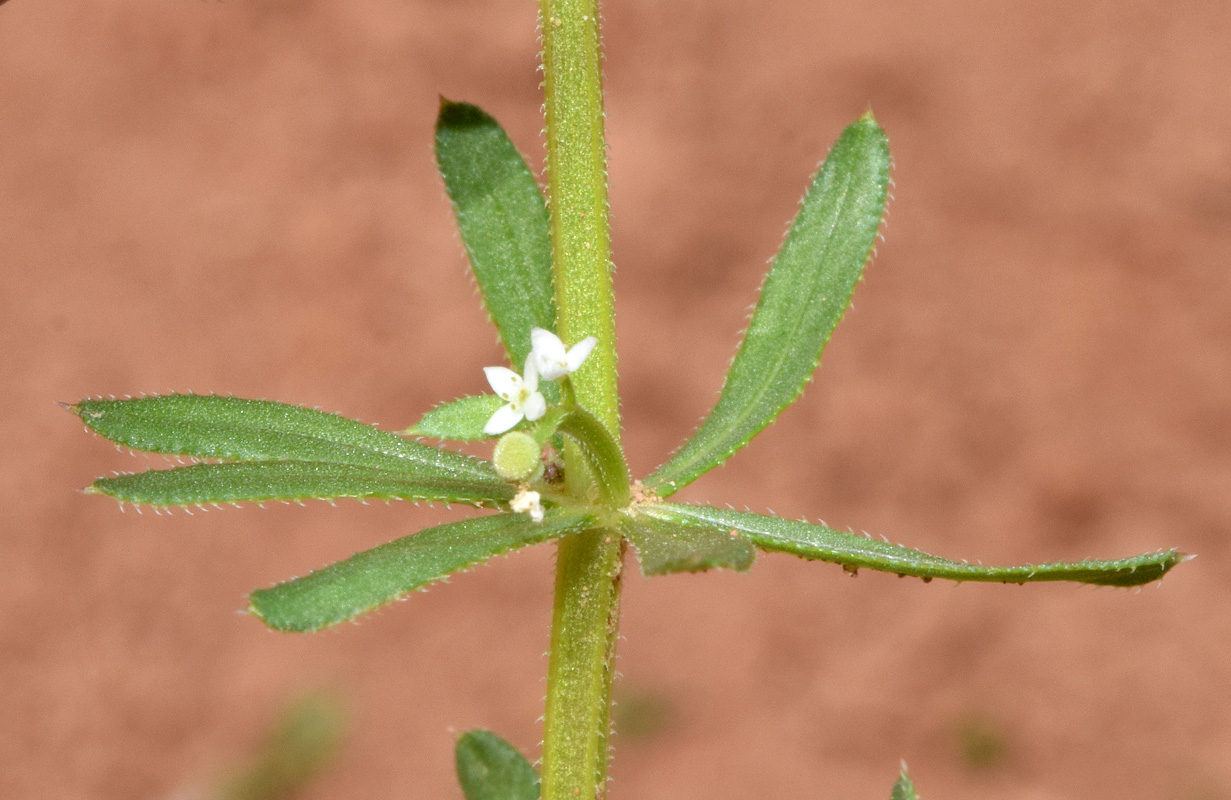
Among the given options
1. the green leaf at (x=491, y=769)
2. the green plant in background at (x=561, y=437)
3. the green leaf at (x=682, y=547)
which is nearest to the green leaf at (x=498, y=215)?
the green plant in background at (x=561, y=437)

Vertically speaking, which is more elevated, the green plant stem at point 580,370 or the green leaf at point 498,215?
the green leaf at point 498,215

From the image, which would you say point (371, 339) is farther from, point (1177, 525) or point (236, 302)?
point (1177, 525)

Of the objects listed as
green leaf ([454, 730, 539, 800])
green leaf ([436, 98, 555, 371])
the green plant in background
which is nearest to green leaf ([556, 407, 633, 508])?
the green plant in background

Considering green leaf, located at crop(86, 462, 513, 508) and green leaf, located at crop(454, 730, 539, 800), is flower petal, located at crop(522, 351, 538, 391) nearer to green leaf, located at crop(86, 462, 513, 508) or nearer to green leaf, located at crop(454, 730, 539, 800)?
green leaf, located at crop(86, 462, 513, 508)

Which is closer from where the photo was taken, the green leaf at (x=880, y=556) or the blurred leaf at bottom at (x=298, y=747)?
the green leaf at (x=880, y=556)

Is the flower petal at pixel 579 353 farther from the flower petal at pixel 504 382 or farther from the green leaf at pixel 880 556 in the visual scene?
the green leaf at pixel 880 556

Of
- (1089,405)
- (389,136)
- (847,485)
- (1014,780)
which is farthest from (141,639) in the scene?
(1089,405)
